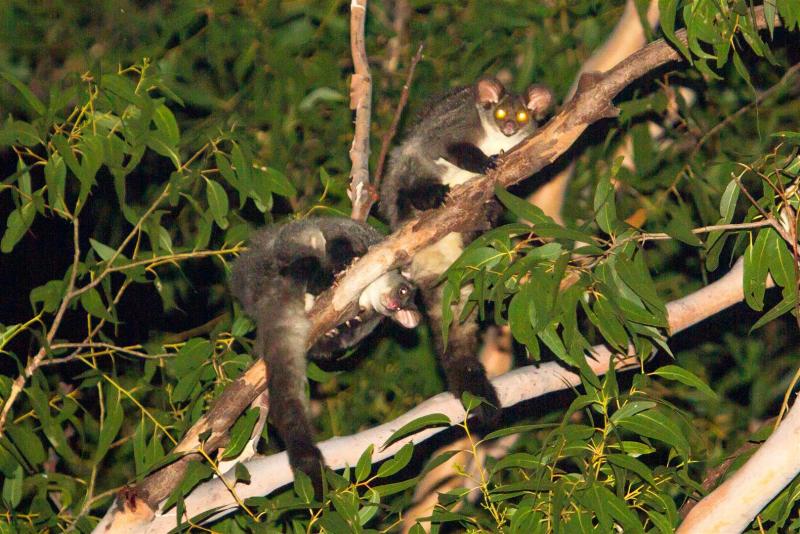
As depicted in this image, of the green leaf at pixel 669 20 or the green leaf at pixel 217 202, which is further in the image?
the green leaf at pixel 217 202

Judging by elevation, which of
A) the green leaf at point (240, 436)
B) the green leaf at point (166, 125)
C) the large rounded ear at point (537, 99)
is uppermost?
the green leaf at point (166, 125)

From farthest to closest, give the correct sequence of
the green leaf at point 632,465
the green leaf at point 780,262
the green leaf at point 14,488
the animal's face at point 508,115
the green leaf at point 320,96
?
the green leaf at point 320,96
the animal's face at point 508,115
the green leaf at point 14,488
the green leaf at point 780,262
the green leaf at point 632,465

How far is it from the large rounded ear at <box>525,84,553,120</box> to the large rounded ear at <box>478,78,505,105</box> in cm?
19

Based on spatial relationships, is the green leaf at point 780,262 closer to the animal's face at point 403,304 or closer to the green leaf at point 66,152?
the animal's face at point 403,304

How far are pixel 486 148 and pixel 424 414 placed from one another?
1.55 meters

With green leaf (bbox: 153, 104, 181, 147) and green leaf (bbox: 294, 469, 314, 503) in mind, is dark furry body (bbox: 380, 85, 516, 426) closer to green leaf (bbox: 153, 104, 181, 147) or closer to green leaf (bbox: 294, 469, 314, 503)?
green leaf (bbox: 294, 469, 314, 503)

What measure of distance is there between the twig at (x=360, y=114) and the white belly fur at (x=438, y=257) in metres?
0.46

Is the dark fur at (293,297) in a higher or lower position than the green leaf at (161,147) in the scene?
lower

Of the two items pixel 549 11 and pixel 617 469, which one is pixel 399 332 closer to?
pixel 549 11

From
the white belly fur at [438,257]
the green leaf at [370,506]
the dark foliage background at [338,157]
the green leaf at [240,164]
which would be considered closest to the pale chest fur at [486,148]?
the white belly fur at [438,257]

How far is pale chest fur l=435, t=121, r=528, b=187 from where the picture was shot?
16.5 feet

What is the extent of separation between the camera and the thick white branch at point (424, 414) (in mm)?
4062

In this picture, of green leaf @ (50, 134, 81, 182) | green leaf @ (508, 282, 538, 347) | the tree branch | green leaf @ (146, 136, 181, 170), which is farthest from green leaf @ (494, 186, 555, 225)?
green leaf @ (50, 134, 81, 182)

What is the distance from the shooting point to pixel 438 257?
205 inches
